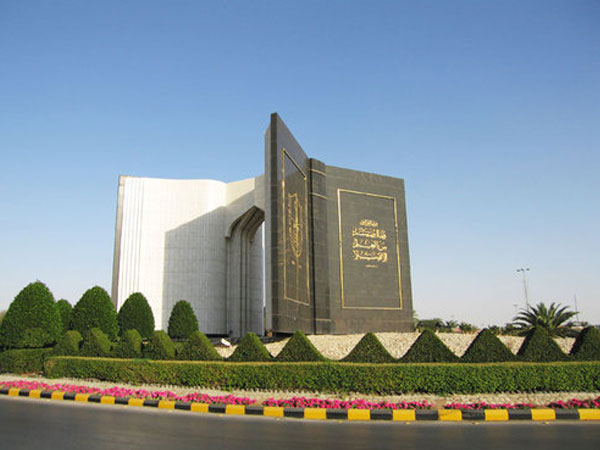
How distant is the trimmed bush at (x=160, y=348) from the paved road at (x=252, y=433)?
3716 millimetres

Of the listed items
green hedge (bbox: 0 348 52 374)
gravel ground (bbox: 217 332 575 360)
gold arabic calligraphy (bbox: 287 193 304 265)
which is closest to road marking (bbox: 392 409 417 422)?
gravel ground (bbox: 217 332 575 360)

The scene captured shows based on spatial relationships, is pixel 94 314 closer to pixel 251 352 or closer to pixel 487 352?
pixel 251 352

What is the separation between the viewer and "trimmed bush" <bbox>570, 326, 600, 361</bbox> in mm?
11602

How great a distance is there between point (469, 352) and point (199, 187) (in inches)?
1013

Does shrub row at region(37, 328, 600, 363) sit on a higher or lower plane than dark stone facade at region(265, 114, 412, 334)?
lower

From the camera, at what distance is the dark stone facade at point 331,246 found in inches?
677

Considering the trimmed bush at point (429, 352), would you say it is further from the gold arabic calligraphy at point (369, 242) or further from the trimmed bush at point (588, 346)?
the gold arabic calligraphy at point (369, 242)

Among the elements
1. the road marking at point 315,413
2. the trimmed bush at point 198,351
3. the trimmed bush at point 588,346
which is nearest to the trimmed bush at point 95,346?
the trimmed bush at point 198,351

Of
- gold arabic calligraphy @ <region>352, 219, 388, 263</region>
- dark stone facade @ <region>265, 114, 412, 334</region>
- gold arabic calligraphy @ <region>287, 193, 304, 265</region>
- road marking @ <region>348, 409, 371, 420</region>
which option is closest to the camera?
road marking @ <region>348, 409, 371, 420</region>

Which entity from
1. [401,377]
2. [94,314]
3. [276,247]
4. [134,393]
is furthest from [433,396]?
[94,314]

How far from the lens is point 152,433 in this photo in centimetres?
723

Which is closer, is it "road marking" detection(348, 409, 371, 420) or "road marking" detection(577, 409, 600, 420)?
"road marking" detection(577, 409, 600, 420)

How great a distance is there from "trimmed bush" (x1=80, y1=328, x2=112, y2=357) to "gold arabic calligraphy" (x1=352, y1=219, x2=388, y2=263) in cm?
1165

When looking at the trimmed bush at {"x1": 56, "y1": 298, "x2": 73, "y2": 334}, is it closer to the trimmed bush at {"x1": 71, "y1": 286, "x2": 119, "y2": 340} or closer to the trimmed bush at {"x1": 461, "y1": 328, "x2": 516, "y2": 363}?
the trimmed bush at {"x1": 71, "y1": 286, "x2": 119, "y2": 340}
